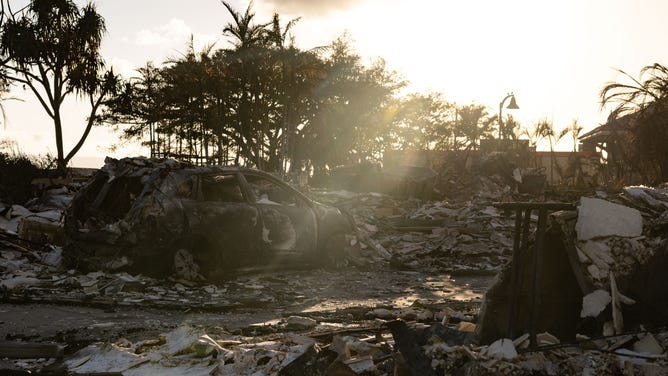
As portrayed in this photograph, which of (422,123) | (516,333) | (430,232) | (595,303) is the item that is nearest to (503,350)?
(516,333)

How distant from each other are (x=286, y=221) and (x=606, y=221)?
20.4 ft

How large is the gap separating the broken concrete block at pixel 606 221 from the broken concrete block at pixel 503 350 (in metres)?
1.15

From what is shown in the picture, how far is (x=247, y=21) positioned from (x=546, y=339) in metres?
26.3

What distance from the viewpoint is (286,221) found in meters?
10.6

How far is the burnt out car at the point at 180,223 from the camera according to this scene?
29.8 ft

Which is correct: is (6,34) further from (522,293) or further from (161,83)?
(522,293)

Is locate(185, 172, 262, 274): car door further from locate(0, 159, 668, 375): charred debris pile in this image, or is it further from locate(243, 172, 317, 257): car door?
locate(0, 159, 668, 375): charred debris pile

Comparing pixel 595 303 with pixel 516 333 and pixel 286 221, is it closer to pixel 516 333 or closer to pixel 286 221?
pixel 516 333

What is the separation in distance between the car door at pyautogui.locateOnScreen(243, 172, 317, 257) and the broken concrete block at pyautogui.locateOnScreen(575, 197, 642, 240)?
19.4 ft

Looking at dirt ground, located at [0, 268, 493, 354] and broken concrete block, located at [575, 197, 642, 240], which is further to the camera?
dirt ground, located at [0, 268, 493, 354]

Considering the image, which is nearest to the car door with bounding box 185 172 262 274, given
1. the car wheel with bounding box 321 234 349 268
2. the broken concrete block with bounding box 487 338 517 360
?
the car wheel with bounding box 321 234 349 268

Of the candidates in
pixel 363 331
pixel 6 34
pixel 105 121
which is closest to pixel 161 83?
pixel 105 121

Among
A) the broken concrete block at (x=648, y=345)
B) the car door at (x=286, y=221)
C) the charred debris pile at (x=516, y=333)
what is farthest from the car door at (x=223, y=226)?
the broken concrete block at (x=648, y=345)

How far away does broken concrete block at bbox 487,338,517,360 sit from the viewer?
4.51m
